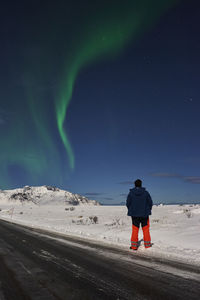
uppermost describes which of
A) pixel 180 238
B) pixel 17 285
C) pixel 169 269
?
pixel 180 238

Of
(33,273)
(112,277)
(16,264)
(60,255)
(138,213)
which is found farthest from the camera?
(138,213)

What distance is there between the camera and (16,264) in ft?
18.3

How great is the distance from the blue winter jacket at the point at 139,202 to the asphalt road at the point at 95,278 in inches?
54.5

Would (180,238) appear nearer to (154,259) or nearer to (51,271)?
(154,259)

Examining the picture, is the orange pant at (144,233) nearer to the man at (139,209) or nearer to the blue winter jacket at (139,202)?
the man at (139,209)

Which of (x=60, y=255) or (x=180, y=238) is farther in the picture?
(x=180, y=238)

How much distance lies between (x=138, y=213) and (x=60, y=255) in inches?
102

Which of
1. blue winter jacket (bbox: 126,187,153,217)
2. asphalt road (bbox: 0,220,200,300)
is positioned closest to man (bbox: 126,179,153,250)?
blue winter jacket (bbox: 126,187,153,217)

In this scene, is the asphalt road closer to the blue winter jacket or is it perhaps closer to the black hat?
the blue winter jacket

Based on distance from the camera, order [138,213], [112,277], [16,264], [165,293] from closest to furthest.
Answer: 1. [165,293]
2. [112,277]
3. [16,264]
4. [138,213]

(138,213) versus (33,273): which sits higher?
(138,213)

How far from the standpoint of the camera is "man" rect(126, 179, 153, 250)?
741 cm

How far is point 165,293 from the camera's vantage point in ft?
11.6

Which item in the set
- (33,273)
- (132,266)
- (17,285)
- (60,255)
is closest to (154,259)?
(132,266)
